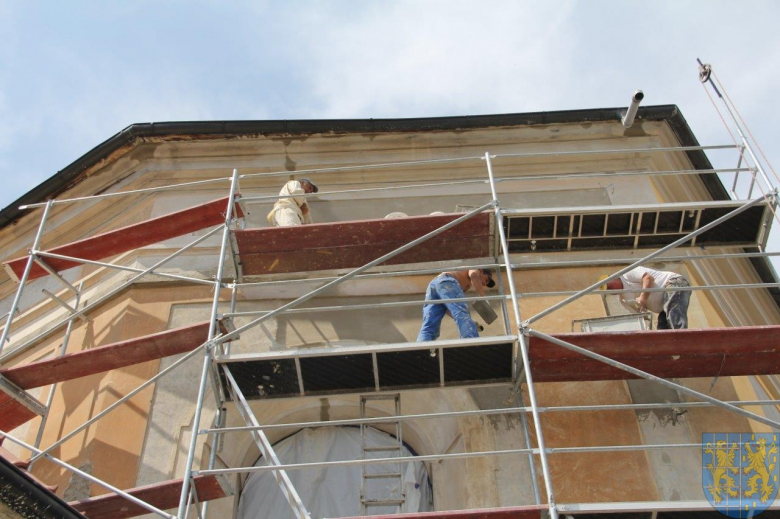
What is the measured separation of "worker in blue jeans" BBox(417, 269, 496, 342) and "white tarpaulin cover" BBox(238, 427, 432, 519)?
1.18 m

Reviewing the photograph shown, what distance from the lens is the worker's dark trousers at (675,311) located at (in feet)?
26.1

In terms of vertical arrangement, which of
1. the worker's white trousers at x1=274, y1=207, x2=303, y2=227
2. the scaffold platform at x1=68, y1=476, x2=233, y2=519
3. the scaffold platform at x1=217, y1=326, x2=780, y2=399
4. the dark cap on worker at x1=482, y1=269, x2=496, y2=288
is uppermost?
the worker's white trousers at x1=274, y1=207, x2=303, y2=227

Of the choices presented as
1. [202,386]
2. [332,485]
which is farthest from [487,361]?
[202,386]

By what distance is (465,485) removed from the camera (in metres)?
7.34

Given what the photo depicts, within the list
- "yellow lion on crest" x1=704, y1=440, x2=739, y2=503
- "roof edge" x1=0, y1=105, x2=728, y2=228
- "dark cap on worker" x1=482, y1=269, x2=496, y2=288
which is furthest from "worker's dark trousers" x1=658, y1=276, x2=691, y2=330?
"roof edge" x1=0, y1=105, x2=728, y2=228

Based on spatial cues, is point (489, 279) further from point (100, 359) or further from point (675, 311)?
point (100, 359)

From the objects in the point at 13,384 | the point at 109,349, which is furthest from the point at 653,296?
the point at 13,384

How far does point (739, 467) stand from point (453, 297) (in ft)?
9.07

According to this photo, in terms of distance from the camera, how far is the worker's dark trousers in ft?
26.1

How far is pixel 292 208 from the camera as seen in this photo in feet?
31.5

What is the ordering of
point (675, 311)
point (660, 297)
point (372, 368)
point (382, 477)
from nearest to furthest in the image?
point (372, 368) < point (382, 477) < point (675, 311) < point (660, 297)

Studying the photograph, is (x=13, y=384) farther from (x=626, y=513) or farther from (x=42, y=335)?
(x=626, y=513)

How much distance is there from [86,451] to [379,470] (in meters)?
2.54

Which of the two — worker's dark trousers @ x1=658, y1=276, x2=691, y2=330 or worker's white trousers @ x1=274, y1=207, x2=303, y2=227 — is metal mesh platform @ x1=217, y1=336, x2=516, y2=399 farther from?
worker's white trousers @ x1=274, y1=207, x2=303, y2=227
